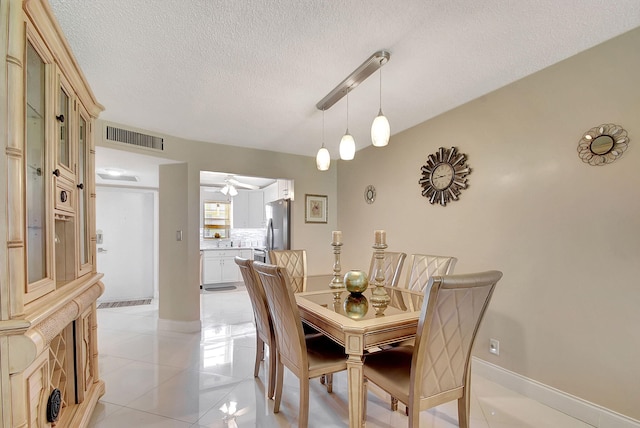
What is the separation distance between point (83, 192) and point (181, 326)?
229 cm

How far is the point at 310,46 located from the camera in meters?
1.71

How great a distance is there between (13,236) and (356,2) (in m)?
1.75

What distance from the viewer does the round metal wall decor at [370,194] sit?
148 inches

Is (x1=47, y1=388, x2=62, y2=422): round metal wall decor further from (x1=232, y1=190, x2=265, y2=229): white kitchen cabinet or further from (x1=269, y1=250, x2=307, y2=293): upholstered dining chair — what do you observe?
(x1=232, y1=190, x2=265, y2=229): white kitchen cabinet

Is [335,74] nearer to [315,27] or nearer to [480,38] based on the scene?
[315,27]

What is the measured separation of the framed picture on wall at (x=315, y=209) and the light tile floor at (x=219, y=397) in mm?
1947

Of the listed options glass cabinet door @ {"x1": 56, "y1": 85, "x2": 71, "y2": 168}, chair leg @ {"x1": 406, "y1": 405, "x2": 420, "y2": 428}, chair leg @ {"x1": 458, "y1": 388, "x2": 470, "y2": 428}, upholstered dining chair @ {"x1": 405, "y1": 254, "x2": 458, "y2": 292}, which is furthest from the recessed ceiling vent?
chair leg @ {"x1": 458, "y1": 388, "x2": 470, "y2": 428}

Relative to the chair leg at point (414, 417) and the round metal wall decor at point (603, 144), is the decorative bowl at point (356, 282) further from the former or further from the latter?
the round metal wall decor at point (603, 144)

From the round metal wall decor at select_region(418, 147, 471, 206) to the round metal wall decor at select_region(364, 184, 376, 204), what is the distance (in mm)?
815

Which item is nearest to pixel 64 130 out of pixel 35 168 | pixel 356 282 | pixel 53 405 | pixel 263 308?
pixel 35 168

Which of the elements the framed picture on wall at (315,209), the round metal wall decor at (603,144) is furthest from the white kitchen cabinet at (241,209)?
the round metal wall decor at (603,144)

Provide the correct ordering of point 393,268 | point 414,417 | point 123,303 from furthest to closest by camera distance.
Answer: point 123,303 < point 393,268 < point 414,417

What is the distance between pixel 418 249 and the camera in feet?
10.0

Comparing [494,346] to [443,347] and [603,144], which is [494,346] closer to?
[443,347]
